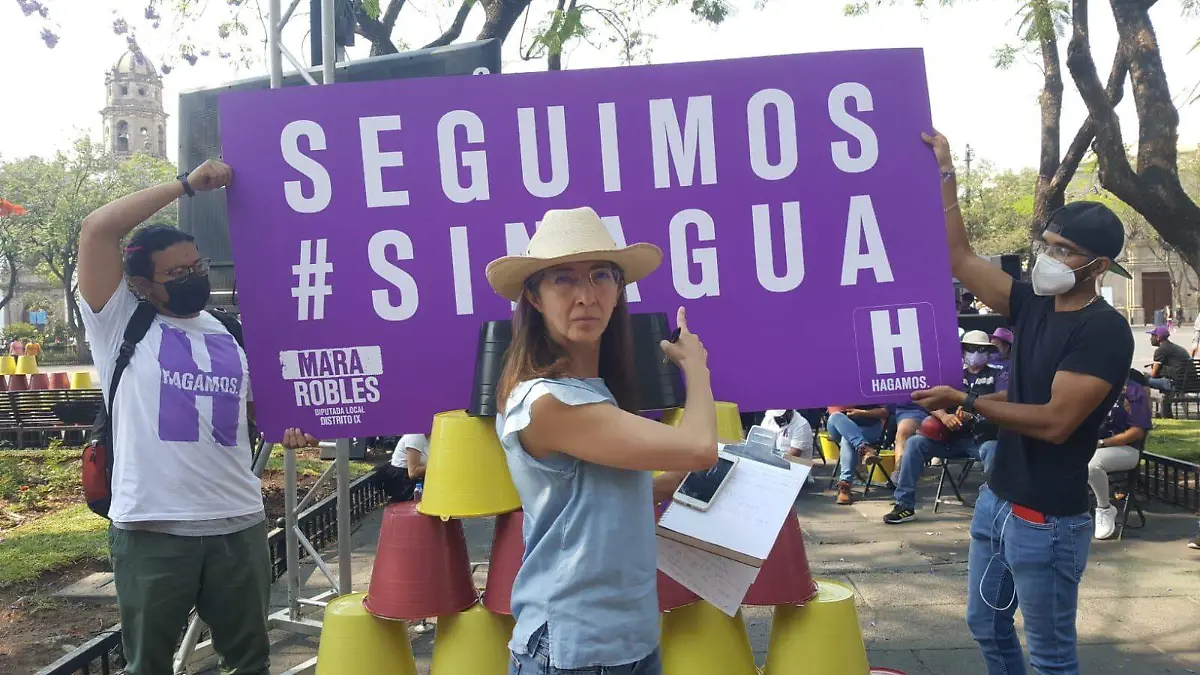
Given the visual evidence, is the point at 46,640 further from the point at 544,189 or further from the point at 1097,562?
the point at 1097,562

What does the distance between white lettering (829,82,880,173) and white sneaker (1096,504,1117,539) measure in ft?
15.8

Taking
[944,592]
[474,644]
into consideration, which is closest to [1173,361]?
[944,592]

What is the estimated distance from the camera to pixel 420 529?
307 cm

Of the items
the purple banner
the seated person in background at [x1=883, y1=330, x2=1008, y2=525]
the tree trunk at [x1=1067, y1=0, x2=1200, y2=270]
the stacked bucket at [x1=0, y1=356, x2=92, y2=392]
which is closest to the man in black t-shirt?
the purple banner

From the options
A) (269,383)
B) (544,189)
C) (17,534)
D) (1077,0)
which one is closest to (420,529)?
(269,383)

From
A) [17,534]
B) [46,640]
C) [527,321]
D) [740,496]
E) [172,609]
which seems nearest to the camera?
[527,321]

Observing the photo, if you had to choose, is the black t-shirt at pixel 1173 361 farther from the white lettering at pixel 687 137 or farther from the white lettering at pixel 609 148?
the white lettering at pixel 609 148

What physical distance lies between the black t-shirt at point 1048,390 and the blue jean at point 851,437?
557 centimetres

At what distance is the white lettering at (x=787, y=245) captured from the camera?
123 inches

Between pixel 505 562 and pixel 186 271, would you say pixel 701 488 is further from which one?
pixel 186 271

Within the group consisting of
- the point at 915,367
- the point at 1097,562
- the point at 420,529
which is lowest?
the point at 1097,562

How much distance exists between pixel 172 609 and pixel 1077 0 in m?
10.1

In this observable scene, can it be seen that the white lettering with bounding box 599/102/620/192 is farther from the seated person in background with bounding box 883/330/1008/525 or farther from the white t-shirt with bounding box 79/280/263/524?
the seated person in background with bounding box 883/330/1008/525

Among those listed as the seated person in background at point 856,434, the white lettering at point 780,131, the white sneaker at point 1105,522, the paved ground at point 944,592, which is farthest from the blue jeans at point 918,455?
the white lettering at point 780,131
